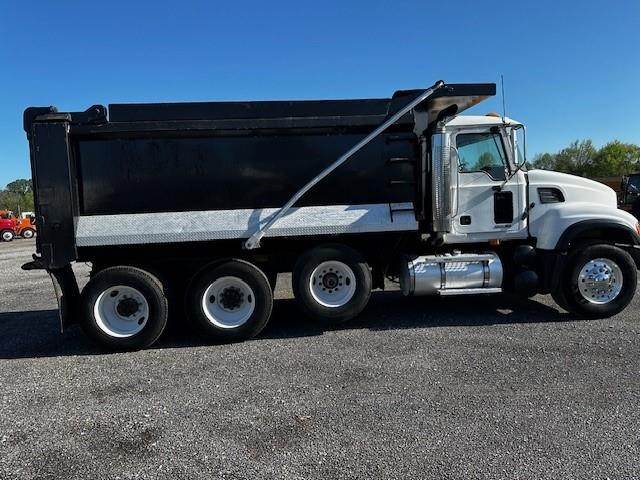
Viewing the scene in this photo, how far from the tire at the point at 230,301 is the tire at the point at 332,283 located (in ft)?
1.63

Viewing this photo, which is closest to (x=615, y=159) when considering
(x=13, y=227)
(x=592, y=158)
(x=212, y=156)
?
(x=592, y=158)

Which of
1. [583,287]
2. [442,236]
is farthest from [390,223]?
[583,287]

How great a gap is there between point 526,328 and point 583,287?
3.67ft

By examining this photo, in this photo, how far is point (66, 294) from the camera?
620 centimetres

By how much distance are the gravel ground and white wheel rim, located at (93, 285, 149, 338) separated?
0.35 m

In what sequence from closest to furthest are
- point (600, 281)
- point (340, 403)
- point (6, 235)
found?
point (340, 403) < point (600, 281) < point (6, 235)

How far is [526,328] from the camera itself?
6.41 meters

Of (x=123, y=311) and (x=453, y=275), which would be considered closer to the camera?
(x=123, y=311)

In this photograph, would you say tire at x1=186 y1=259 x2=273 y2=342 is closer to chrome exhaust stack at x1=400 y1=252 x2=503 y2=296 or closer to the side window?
chrome exhaust stack at x1=400 y1=252 x2=503 y2=296

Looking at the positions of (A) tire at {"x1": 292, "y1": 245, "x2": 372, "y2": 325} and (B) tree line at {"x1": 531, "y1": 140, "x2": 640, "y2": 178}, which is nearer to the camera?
(A) tire at {"x1": 292, "y1": 245, "x2": 372, "y2": 325}

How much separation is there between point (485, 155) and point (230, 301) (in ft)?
13.3

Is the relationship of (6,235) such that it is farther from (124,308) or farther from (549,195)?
(549,195)

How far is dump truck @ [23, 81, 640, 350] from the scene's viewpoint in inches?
240

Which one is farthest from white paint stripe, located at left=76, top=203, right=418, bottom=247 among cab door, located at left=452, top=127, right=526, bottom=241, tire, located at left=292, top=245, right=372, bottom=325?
cab door, located at left=452, top=127, right=526, bottom=241
